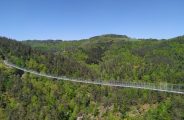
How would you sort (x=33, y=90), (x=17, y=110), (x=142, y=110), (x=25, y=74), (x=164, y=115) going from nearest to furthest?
1. (x=164, y=115)
2. (x=142, y=110)
3. (x=17, y=110)
4. (x=33, y=90)
5. (x=25, y=74)

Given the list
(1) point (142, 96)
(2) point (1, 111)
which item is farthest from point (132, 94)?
(2) point (1, 111)

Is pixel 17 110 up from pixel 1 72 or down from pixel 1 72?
down

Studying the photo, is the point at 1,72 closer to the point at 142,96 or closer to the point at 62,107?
the point at 62,107

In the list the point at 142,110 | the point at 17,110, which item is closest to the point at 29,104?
the point at 17,110

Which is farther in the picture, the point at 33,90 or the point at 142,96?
the point at 33,90

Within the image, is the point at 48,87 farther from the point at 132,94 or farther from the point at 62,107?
the point at 132,94

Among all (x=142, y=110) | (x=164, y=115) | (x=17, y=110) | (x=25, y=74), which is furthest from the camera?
(x=25, y=74)

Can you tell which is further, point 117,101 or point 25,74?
point 25,74

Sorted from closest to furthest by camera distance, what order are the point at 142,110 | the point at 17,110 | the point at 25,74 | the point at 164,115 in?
the point at 164,115 < the point at 142,110 < the point at 17,110 < the point at 25,74

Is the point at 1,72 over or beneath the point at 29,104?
over
